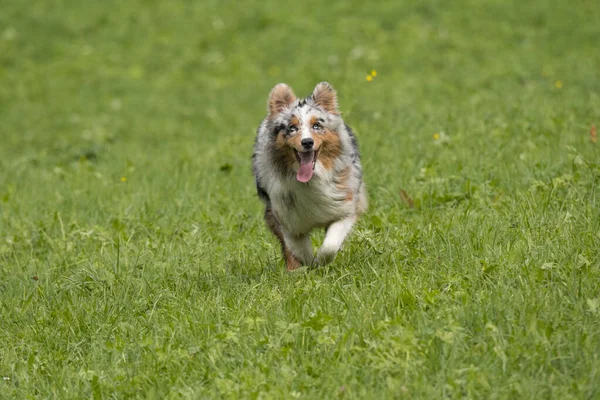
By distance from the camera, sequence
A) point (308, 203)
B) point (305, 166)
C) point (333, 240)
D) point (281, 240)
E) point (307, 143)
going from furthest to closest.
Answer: point (281, 240) < point (308, 203) < point (333, 240) < point (305, 166) < point (307, 143)

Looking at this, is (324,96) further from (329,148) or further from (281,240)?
(281,240)

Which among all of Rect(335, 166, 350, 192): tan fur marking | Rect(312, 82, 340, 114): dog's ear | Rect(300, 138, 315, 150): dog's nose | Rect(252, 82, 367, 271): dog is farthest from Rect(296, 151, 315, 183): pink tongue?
Rect(312, 82, 340, 114): dog's ear

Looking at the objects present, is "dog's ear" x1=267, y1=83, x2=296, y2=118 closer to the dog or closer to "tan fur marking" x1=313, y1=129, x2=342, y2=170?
the dog

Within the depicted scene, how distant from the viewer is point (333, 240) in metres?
5.60

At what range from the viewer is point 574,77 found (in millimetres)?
11586

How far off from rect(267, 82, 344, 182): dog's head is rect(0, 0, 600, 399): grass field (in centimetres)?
62

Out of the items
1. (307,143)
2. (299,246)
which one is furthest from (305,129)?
(299,246)

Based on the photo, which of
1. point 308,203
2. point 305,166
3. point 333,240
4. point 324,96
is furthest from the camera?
point 324,96

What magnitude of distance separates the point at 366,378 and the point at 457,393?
466mm

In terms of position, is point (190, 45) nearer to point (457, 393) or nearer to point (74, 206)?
point (74, 206)

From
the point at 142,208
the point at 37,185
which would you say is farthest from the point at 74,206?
the point at 37,185

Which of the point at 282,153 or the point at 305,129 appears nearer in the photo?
the point at 305,129

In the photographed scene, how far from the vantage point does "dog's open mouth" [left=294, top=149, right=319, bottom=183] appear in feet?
17.9

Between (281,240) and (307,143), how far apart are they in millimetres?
901
